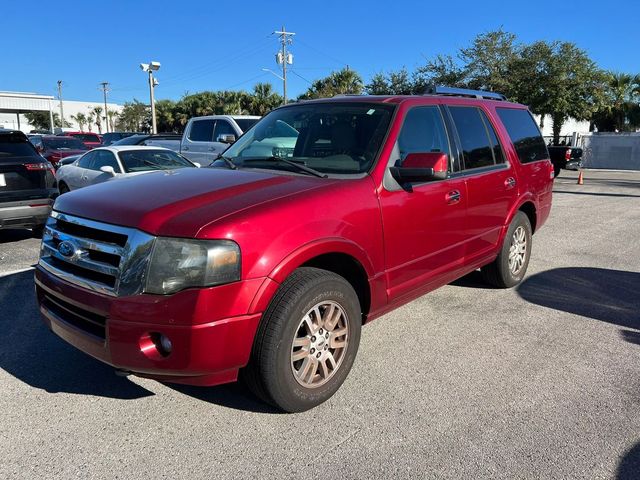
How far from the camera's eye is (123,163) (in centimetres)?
973

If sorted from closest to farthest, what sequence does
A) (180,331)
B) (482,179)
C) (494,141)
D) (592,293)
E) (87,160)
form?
(180,331)
(482,179)
(494,141)
(592,293)
(87,160)

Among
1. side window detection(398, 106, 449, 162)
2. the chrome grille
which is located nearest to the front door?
side window detection(398, 106, 449, 162)

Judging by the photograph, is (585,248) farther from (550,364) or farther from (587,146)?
(587,146)

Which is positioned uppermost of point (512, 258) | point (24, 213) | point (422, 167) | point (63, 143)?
point (63, 143)

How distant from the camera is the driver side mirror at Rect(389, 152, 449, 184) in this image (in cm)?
348

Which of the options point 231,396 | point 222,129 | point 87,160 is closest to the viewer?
point 231,396

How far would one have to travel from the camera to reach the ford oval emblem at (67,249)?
3096 mm

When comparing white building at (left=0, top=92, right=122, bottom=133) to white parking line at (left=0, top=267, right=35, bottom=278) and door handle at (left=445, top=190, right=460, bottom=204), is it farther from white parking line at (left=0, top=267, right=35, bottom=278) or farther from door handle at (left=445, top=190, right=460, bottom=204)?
door handle at (left=445, top=190, right=460, bottom=204)

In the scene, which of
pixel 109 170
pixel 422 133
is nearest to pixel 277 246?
pixel 422 133

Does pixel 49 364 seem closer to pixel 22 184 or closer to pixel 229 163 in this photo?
pixel 229 163

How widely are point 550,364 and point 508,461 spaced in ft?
4.47

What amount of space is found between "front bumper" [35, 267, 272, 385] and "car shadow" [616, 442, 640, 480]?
2.01 metres

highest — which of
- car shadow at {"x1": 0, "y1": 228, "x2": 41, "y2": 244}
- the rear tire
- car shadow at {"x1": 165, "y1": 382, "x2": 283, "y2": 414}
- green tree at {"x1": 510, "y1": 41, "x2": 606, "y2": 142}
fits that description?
green tree at {"x1": 510, "y1": 41, "x2": 606, "y2": 142}

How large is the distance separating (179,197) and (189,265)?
0.58m
